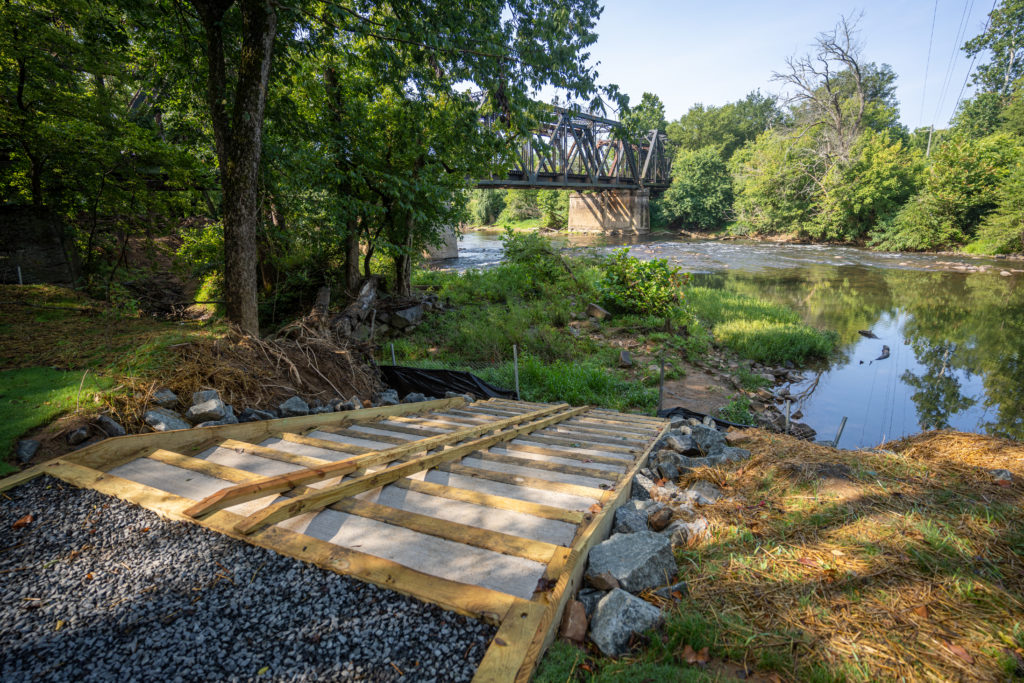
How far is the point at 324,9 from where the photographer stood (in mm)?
6676

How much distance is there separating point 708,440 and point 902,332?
11.8 metres

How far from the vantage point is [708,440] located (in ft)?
12.8

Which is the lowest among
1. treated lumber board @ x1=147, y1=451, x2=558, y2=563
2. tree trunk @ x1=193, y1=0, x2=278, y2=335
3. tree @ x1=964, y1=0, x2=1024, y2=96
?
treated lumber board @ x1=147, y1=451, x2=558, y2=563

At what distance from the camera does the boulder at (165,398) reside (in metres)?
3.73

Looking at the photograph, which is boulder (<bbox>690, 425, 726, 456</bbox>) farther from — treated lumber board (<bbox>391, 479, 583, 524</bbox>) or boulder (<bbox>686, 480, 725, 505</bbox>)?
treated lumber board (<bbox>391, 479, 583, 524</bbox>)

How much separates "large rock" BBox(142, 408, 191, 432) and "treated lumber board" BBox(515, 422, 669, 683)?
3.22 meters

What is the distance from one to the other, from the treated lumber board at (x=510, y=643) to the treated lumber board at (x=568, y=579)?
0.06ft

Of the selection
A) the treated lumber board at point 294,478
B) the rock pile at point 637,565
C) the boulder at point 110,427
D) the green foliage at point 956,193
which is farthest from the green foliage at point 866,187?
the boulder at point 110,427

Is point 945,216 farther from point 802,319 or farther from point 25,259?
point 25,259

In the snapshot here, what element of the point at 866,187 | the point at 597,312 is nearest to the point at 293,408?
the point at 597,312

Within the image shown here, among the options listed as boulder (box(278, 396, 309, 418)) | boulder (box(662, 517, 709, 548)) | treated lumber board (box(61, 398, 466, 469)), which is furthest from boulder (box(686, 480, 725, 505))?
boulder (box(278, 396, 309, 418))

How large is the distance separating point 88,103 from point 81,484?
9.09 meters

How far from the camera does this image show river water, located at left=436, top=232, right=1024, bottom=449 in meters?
7.49

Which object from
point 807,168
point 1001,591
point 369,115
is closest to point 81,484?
point 1001,591
